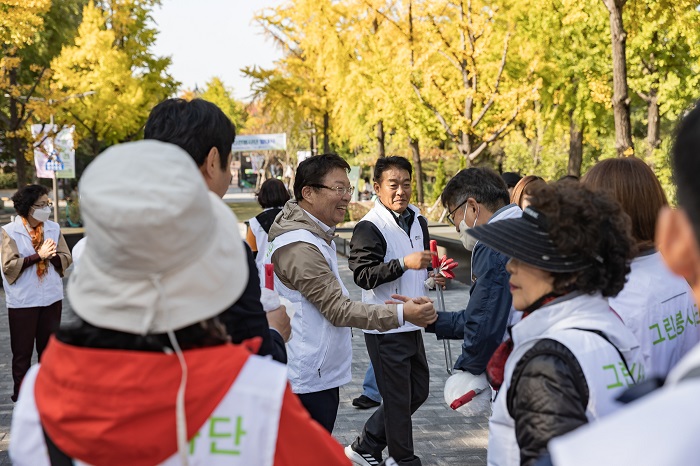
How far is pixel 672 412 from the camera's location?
959 millimetres

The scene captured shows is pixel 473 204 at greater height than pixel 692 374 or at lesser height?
lesser

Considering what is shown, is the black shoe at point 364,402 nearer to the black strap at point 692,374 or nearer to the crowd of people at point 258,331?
the crowd of people at point 258,331

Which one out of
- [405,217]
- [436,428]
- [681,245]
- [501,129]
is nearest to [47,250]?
[405,217]

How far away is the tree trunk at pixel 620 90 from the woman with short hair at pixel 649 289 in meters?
9.59

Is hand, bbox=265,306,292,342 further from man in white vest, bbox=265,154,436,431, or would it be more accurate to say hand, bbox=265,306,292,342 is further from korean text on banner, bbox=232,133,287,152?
korean text on banner, bbox=232,133,287,152

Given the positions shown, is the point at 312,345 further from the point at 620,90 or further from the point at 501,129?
the point at 501,129

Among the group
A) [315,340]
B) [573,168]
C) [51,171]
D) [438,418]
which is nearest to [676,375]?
[315,340]

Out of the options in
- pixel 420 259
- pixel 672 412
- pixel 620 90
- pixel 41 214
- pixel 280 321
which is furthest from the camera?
pixel 620 90

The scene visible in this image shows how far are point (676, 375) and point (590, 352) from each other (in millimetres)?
1083

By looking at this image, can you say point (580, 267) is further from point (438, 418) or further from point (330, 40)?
point (330, 40)

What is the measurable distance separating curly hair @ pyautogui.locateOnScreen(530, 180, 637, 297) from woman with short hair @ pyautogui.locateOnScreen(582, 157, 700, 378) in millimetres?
646

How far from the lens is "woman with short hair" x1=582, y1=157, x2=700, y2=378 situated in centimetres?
304

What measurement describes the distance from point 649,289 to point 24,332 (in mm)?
→ 6014

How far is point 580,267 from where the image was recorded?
2285 mm
